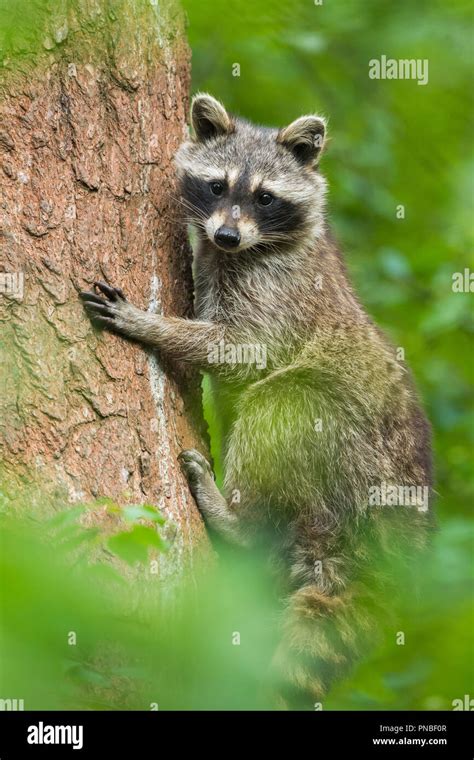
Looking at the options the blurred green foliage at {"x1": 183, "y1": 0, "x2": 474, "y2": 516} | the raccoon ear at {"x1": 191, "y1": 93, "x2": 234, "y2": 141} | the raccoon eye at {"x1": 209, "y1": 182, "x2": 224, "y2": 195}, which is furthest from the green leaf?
the blurred green foliage at {"x1": 183, "y1": 0, "x2": 474, "y2": 516}

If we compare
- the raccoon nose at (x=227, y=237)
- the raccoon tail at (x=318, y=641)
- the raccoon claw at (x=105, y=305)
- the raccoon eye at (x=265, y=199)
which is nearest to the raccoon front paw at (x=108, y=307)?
the raccoon claw at (x=105, y=305)

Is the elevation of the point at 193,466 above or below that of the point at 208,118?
below

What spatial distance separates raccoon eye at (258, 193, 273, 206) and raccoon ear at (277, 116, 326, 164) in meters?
0.58

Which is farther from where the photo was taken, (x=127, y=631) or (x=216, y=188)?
(x=216, y=188)

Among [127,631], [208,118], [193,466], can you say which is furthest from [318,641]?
[208,118]

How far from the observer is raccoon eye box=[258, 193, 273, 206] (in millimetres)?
7672

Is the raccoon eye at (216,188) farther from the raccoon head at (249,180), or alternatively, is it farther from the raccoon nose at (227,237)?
the raccoon nose at (227,237)

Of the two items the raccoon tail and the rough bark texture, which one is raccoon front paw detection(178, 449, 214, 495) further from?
the raccoon tail

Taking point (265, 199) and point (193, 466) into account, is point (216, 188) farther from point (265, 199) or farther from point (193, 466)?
point (193, 466)

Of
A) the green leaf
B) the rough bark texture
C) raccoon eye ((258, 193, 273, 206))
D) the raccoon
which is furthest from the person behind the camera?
raccoon eye ((258, 193, 273, 206))

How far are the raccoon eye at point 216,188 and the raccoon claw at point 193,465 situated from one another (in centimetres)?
250

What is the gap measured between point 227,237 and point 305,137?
1.49 metres

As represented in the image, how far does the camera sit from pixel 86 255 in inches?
219

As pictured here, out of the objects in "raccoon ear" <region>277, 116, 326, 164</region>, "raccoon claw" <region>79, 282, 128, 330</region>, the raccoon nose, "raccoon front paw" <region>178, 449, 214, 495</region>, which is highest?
"raccoon ear" <region>277, 116, 326, 164</region>
